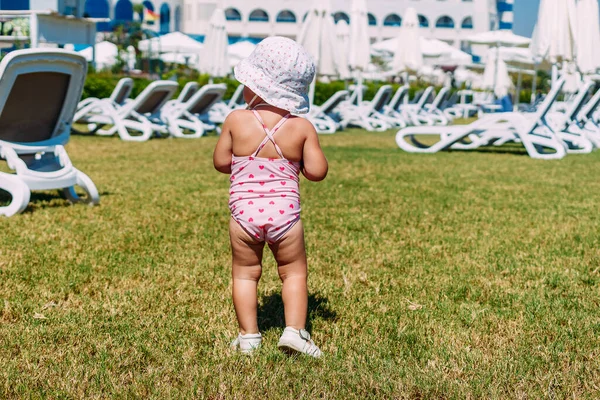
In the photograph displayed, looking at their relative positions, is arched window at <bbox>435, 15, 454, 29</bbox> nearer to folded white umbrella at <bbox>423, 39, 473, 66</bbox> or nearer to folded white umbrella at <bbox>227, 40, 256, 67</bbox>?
folded white umbrella at <bbox>423, 39, 473, 66</bbox>

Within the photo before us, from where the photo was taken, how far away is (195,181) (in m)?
8.30

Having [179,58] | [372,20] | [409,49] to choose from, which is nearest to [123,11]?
[372,20]

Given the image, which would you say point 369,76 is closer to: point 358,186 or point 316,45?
point 316,45

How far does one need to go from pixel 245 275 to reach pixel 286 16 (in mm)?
79102

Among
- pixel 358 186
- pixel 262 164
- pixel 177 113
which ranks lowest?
pixel 177 113

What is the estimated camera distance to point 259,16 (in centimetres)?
8000

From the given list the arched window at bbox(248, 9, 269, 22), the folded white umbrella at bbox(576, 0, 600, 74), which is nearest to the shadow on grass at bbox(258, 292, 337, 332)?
the folded white umbrella at bbox(576, 0, 600, 74)

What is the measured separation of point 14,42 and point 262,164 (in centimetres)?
2041

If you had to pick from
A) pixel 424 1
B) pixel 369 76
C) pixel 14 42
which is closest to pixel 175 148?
pixel 14 42

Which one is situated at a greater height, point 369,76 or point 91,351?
point 91,351

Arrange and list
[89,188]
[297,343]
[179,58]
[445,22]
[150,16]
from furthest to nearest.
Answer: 1. [445,22]
2. [150,16]
3. [179,58]
4. [89,188]
5. [297,343]

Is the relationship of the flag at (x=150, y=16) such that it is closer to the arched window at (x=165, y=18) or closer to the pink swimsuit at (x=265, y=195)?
the arched window at (x=165, y=18)

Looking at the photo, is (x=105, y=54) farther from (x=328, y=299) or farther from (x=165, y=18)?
(x=328, y=299)

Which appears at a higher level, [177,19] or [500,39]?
[500,39]
